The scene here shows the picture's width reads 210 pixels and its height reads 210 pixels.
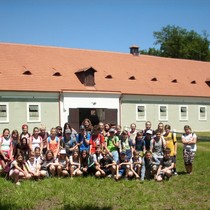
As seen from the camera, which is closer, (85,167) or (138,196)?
(138,196)

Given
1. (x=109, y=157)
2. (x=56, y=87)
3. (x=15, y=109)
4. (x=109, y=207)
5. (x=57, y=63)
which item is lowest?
(x=109, y=207)

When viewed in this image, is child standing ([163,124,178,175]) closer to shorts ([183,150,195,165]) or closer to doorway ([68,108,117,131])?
shorts ([183,150,195,165])

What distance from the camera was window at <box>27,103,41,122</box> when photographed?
24.6 metres

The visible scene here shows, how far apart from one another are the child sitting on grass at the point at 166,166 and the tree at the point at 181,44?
143ft

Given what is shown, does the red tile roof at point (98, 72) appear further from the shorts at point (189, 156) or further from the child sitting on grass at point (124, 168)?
the shorts at point (189, 156)

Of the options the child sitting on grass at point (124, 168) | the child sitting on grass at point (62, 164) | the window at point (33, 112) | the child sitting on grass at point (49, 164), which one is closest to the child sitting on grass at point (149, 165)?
the child sitting on grass at point (124, 168)

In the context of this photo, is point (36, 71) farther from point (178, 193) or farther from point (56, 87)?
point (178, 193)

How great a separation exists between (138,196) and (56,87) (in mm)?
17848

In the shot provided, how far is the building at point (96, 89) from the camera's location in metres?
24.6

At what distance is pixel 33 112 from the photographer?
24812mm

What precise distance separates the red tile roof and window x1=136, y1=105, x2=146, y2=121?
1.24 meters

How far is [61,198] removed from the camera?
8117 millimetres

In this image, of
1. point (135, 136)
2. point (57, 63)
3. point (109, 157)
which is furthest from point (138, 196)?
point (57, 63)

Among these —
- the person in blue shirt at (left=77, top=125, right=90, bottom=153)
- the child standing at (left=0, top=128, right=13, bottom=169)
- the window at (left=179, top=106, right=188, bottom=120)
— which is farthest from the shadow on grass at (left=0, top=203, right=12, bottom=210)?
the window at (left=179, top=106, right=188, bottom=120)
